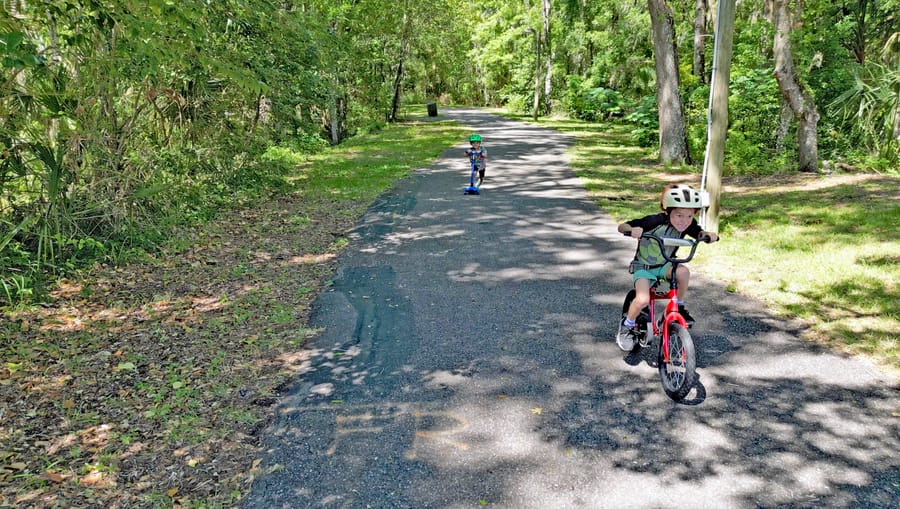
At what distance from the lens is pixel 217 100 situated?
1170cm

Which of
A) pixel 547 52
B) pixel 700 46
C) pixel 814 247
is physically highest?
pixel 547 52

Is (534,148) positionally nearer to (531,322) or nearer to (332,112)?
(332,112)

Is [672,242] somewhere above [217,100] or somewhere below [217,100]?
below

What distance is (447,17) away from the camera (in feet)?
122

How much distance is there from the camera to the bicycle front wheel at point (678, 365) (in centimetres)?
421

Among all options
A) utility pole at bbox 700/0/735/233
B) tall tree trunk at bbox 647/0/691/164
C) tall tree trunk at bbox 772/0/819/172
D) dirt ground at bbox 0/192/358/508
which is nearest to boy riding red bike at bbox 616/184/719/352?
dirt ground at bbox 0/192/358/508

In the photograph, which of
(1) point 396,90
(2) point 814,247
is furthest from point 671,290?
(1) point 396,90

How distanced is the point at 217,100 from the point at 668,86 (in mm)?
11197

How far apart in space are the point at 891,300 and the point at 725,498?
13.7 feet

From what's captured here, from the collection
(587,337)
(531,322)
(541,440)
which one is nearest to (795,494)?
(541,440)

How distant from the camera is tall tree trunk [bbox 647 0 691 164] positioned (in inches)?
591

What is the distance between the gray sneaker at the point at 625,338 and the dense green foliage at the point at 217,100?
15.7 feet

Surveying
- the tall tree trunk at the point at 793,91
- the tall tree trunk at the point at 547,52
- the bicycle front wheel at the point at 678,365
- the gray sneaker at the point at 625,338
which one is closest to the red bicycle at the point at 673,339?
the bicycle front wheel at the point at 678,365

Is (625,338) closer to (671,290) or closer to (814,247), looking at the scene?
(671,290)
